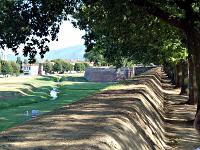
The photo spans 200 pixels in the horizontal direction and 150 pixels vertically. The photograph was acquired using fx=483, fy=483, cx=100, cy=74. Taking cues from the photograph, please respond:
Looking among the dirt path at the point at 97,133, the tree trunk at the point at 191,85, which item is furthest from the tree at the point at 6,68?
the dirt path at the point at 97,133

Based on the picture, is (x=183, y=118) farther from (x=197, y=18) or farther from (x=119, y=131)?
(x=119, y=131)

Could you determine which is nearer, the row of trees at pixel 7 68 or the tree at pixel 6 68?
the row of trees at pixel 7 68

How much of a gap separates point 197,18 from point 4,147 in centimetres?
1352

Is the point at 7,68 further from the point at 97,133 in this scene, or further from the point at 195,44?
the point at 97,133

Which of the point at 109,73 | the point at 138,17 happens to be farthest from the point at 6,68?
the point at 138,17

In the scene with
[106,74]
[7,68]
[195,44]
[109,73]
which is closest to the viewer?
[195,44]

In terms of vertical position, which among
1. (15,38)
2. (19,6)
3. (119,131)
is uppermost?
(19,6)

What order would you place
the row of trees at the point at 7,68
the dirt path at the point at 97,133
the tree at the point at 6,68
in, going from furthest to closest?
the tree at the point at 6,68 → the row of trees at the point at 7,68 → the dirt path at the point at 97,133

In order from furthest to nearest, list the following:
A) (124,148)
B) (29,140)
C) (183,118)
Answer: (183,118) < (124,148) < (29,140)

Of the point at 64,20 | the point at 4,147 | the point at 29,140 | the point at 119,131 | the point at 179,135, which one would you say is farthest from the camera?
the point at 179,135

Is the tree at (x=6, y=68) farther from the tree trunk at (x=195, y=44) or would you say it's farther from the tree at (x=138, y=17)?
the tree trunk at (x=195, y=44)

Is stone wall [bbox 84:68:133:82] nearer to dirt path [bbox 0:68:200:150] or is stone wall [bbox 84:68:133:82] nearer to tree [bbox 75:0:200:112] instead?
tree [bbox 75:0:200:112]

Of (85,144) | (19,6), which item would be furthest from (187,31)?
(85,144)

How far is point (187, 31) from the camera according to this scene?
71.8ft
